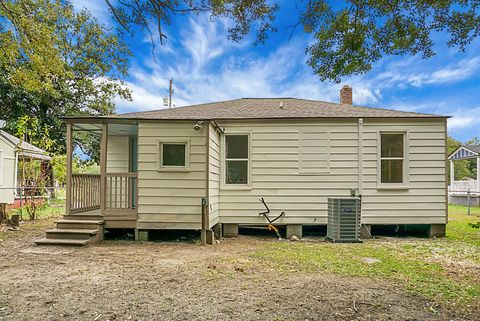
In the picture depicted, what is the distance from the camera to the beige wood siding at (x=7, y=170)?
1338 centimetres

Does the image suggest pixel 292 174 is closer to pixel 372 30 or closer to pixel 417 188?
pixel 417 188

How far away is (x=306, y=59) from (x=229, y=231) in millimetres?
4734

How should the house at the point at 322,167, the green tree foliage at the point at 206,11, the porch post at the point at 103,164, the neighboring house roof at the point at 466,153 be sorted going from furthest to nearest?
the neighboring house roof at the point at 466,153, the house at the point at 322,167, the porch post at the point at 103,164, the green tree foliage at the point at 206,11

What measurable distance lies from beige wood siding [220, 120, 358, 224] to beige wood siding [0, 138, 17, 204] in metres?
10.8

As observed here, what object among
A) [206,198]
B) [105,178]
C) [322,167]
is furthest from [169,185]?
[322,167]

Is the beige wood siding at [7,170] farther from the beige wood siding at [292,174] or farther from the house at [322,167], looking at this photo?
the beige wood siding at [292,174]

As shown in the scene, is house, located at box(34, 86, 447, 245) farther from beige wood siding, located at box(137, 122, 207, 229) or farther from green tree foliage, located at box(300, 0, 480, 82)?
green tree foliage, located at box(300, 0, 480, 82)

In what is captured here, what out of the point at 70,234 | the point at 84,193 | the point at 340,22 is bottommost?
the point at 70,234

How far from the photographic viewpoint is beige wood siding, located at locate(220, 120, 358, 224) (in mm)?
A: 7914

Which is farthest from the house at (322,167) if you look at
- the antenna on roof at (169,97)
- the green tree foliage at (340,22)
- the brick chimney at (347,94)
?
the antenna on roof at (169,97)

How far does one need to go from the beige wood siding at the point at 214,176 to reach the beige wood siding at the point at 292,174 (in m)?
0.30

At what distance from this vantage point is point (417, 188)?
25.9 feet

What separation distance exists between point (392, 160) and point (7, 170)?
1547 cm

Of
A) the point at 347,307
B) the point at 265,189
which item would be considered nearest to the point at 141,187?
the point at 265,189
